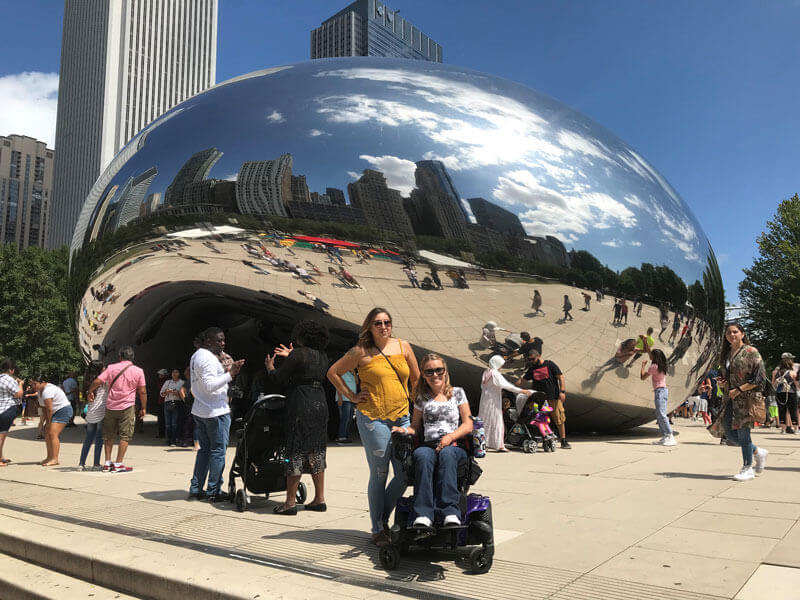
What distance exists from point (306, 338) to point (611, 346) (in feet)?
16.6

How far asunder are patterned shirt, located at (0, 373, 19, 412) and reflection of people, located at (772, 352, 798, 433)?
41.3ft

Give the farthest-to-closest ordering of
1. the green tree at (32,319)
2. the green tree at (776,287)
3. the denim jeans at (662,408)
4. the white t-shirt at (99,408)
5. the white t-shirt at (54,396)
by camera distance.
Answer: the green tree at (32,319) → the green tree at (776,287) → the denim jeans at (662,408) → the white t-shirt at (54,396) → the white t-shirt at (99,408)

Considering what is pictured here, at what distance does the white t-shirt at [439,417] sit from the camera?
13.0 ft

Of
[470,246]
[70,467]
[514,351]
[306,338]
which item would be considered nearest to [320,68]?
[470,246]

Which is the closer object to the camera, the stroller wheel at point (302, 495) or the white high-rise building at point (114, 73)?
the stroller wheel at point (302, 495)

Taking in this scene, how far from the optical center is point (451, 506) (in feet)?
12.1

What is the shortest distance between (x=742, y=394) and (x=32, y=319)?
3904cm

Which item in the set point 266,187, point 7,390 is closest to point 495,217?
point 266,187

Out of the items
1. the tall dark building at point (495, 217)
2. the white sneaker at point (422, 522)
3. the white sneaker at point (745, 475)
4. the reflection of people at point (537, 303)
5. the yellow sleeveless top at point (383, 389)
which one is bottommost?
the white sneaker at point (745, 475)

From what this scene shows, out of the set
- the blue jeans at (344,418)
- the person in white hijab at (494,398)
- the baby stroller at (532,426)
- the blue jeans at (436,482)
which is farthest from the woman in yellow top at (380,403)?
the blue jeans at (344,418)

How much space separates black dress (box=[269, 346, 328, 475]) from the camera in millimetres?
5164

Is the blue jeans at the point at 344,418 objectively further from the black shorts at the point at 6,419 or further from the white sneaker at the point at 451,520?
the white sneaker at the point at 451,520

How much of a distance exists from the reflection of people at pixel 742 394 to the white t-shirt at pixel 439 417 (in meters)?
3.86

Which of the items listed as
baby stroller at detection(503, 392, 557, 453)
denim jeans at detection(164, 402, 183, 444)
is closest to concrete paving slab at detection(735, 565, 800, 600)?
baby stroller at detection(503, 392, 557, 453)
